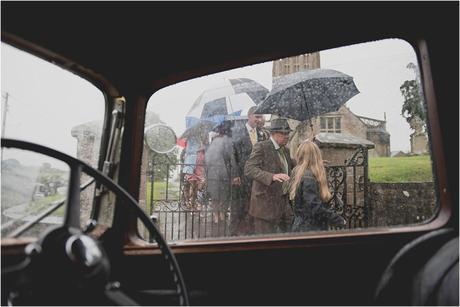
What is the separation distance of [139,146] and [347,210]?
1.25m

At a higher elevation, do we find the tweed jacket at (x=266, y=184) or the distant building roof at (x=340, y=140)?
the distant building roof at (x=340, y=140)

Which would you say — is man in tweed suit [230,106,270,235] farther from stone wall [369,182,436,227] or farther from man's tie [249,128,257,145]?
stone wall [369,182,436,227]

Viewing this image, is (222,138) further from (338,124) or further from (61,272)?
(61,272)

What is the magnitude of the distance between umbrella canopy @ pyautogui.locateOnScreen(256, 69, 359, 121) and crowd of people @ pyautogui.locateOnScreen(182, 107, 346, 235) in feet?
0.40

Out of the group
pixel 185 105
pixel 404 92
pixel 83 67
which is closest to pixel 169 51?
pixel 185 105

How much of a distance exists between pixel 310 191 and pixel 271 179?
8.9 inches

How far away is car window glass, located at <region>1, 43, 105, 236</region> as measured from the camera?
131 centimetres

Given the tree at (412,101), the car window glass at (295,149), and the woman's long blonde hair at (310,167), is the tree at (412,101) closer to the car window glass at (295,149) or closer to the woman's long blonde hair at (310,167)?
the car window glass at (295,149)

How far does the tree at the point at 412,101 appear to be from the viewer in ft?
5.03

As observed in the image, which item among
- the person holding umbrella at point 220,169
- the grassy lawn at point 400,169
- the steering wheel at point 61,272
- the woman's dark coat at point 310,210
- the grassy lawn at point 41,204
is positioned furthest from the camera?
the person holding umbrella at point 220,169

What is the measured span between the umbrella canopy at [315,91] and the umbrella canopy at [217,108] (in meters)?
0.25

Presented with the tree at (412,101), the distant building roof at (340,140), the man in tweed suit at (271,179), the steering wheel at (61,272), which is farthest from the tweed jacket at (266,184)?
the steering wheel at (61,272)

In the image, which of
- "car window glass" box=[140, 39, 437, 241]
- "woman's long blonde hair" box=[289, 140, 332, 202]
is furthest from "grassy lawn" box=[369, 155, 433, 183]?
"woman's long blonde hair" box=[289, 140, 332, 202]

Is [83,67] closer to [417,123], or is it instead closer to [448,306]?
[417,123]
